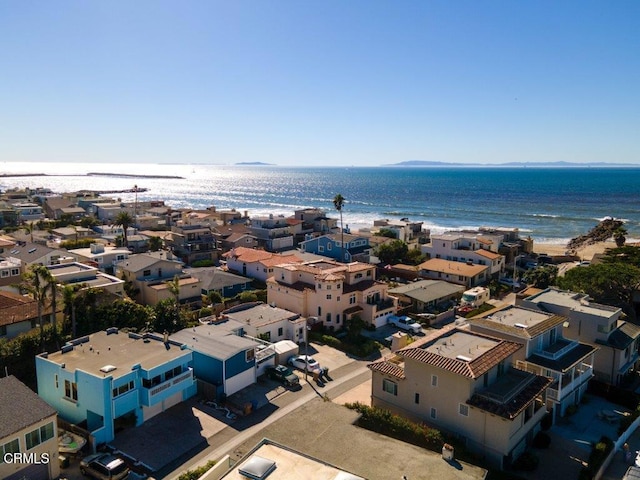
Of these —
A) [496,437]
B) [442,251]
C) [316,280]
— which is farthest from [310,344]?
[442,251]

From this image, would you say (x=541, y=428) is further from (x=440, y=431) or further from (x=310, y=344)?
(x=310, y=344)

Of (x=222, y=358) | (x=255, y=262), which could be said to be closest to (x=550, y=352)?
(x=222, y=358)

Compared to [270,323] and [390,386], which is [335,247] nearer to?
[270,323]

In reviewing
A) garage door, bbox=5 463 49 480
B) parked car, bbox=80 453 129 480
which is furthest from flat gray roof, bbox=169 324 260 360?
garage door, bbox=5 463 49 480

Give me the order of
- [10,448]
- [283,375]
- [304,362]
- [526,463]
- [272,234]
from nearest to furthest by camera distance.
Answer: [10,448], [526,463], [283,375], [304,362], [272,234]

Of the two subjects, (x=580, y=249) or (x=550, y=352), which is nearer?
(x=550, y=352)

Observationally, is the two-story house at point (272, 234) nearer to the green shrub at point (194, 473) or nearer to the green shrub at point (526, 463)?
the green shrub at point (194, 473)

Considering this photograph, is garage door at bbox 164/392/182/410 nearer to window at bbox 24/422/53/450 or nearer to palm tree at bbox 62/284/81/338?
window at bbox 24/422/53/450
